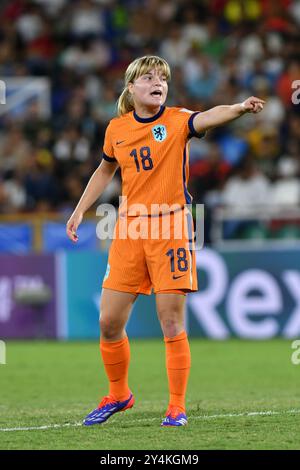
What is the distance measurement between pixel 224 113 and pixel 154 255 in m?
0.97

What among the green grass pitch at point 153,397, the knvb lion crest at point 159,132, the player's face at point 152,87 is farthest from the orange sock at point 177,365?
the player's face at point 152,87

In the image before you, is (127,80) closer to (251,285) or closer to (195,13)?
(251,285)

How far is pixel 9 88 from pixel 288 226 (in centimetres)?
530

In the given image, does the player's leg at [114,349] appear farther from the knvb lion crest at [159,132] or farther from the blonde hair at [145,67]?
the blonde hair at [145,67]

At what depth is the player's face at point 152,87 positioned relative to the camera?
6.20 meters

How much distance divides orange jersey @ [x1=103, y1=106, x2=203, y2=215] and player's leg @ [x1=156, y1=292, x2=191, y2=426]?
0.55 metres

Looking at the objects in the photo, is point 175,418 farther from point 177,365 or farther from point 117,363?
point 117,363

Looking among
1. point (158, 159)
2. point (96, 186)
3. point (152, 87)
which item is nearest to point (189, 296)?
point (96, 186)

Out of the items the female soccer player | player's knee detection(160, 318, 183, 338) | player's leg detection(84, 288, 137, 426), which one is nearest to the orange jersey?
the female soccer player

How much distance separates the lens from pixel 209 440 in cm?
555

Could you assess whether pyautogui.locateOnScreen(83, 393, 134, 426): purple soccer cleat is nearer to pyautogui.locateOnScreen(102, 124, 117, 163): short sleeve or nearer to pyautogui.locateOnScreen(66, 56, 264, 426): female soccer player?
pyautogui.locateOnScreen(66, 56, 264, 426): female soccer player

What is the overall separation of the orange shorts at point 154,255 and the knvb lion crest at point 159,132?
1.50ft

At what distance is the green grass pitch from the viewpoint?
5.64 m
